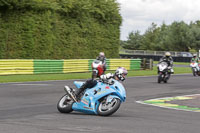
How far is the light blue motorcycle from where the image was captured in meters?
9.10

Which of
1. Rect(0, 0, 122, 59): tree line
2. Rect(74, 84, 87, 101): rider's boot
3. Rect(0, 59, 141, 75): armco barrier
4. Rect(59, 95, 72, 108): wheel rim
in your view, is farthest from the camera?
Rect(0, 0, 122, 59): tree line

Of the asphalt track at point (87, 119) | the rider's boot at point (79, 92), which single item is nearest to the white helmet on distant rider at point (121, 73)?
the asphalt track at point (87, 119)

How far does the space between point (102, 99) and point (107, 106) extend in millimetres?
180

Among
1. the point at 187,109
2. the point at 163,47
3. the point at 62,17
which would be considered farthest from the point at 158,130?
the point at 163,47

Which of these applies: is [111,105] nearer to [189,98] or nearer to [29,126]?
[29,126]

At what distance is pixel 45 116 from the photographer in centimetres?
909

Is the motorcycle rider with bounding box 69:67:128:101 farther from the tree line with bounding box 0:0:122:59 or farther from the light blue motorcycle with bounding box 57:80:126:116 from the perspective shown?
the tree line with bounding box 0:0:122:59

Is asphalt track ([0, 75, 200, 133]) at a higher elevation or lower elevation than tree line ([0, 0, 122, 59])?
lower

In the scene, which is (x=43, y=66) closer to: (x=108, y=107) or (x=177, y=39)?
(x=108, y=107)

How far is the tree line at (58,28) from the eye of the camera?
26172mm

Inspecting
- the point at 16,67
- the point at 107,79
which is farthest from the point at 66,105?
the point at 16,67

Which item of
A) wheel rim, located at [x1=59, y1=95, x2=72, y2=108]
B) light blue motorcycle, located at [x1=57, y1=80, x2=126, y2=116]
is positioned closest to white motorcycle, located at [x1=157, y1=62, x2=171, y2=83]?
wheel rim, located at [x1=59, y1=95, x2=72, y2=108]

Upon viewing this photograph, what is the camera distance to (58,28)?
29.4m

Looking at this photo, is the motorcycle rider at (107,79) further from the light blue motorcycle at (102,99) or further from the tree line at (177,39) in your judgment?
the tree line at (177,39)
